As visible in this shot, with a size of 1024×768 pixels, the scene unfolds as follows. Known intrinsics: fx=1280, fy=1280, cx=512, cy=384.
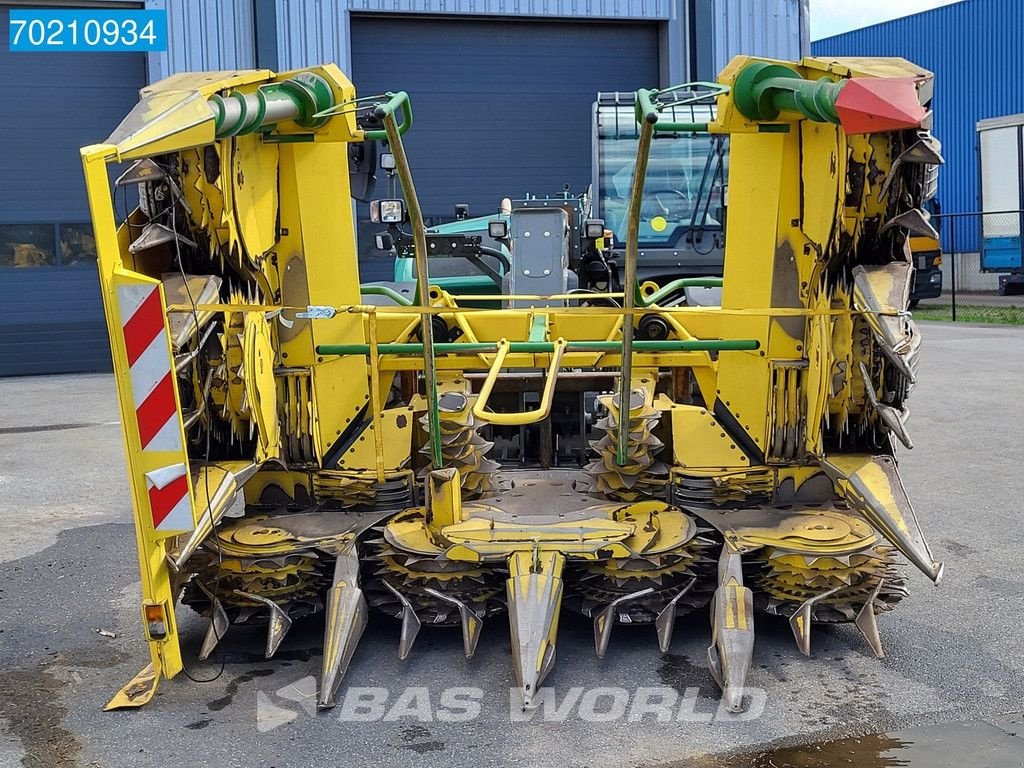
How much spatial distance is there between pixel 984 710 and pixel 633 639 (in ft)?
4.29

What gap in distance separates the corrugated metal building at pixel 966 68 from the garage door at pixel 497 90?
14479 millimetres

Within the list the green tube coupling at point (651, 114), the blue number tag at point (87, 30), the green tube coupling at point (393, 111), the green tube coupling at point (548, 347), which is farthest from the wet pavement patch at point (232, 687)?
the blue number tag at point (87, 30)

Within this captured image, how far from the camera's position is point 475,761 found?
384 centimetres

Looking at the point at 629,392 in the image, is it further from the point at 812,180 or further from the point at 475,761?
the point at 475,761

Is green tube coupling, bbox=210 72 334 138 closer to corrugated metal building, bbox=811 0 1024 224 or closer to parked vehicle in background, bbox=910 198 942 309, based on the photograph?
parked vehicle in background, bbox=910 198 942 309

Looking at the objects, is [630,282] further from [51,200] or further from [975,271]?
[975,271]

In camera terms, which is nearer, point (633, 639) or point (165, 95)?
point (165, 95)

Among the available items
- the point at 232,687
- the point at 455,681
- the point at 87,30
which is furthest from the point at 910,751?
the point at 87,30

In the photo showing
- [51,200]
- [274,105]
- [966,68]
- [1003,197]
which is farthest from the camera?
[966,68]

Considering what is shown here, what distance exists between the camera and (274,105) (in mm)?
4484

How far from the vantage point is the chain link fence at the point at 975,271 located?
20234 millimetres

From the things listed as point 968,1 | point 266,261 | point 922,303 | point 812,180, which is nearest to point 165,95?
point 266,261

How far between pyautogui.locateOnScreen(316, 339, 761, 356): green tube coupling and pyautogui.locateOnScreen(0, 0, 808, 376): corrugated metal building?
10.2 m

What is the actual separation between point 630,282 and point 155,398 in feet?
→ 5.69
